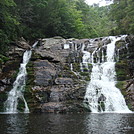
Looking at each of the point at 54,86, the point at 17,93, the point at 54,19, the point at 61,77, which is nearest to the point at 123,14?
the point at 54,19

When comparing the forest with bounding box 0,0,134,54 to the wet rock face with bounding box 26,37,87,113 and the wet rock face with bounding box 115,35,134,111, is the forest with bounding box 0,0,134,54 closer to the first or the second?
the wet rock face with bounding box 115,35,134,111

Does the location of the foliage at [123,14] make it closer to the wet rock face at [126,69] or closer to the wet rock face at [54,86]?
the wet rock face at [126,69]

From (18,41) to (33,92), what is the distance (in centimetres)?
1110

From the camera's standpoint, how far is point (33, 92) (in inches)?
733

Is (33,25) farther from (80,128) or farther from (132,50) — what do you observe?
(80,128)

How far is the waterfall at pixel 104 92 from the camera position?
17.5 metres

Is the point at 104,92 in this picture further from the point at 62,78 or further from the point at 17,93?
the point at 17,93

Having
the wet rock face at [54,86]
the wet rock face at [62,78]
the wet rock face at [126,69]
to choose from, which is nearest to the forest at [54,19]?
the wet rock face at [126,69]

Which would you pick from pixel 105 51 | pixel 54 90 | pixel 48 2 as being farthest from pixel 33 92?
pixel 48 2

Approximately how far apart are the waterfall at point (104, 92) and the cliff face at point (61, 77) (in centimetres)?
55

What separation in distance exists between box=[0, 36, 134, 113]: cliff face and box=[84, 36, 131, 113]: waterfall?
21.8 inches

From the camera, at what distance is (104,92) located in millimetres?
18906

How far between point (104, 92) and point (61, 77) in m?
4.70

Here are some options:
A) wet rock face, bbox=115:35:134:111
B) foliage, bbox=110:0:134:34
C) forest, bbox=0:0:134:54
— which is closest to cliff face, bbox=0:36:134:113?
wet rock face, bbox=115:35:134:111
